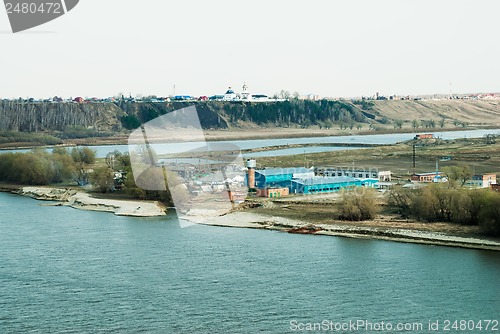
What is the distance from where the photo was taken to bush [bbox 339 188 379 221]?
10.6m

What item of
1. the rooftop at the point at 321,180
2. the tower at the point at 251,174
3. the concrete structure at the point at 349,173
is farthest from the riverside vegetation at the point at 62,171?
the concrete structure at the point at 349,173

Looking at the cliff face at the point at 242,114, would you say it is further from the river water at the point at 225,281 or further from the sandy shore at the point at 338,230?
the river water at the point at 225,281

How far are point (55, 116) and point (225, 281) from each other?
92.2 ft

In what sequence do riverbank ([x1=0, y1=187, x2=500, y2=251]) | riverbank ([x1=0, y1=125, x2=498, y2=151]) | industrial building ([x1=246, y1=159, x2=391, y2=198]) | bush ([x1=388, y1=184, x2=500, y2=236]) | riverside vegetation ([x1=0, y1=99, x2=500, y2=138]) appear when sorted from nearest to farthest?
riverbank ([x1=0, y1=187, x2=500, y2=251]) < bush ([x1=388, y1=184, x2=500, y2=236]) < industrial building ([x1=246, y1=159, x2=391, y2=198]) < riverbank ([x1=0, y1=125, x2=498, y2=151]) < riverside vegetation ([x1=0, y1=99, x2=500, y2=138])

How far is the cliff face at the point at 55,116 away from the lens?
32750 millimetres

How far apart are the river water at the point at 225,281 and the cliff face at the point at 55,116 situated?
23661 mm

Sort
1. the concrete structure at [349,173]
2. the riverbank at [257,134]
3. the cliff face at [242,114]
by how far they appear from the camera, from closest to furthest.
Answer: the concrete structure at [349,173] < the riverbank at [257,134] < the cliff face at [242,114]

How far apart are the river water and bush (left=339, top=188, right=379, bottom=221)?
1276 mm

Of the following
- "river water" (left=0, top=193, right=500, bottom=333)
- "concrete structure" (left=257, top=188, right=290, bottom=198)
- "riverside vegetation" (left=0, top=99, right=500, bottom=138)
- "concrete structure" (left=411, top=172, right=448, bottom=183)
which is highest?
"riverside vegetation" (left=0, top=99, right=500, bottom=138)

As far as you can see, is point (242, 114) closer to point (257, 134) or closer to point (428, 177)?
point (257, 134)

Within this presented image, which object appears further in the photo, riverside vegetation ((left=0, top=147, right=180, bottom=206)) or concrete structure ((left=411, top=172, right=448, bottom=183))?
riverside vegetation ((left=0, top=147, right=180, bottom=206))

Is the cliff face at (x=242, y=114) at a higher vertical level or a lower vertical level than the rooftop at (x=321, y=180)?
higher

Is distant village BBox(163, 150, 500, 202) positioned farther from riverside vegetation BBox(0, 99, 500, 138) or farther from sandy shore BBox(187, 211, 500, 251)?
riverside vegetation BBox(0, 99, 500, 138)

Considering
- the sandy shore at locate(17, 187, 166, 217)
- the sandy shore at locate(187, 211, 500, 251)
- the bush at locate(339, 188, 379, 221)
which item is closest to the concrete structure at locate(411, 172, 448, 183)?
the bush at locate(339, 188, 379, 221)
